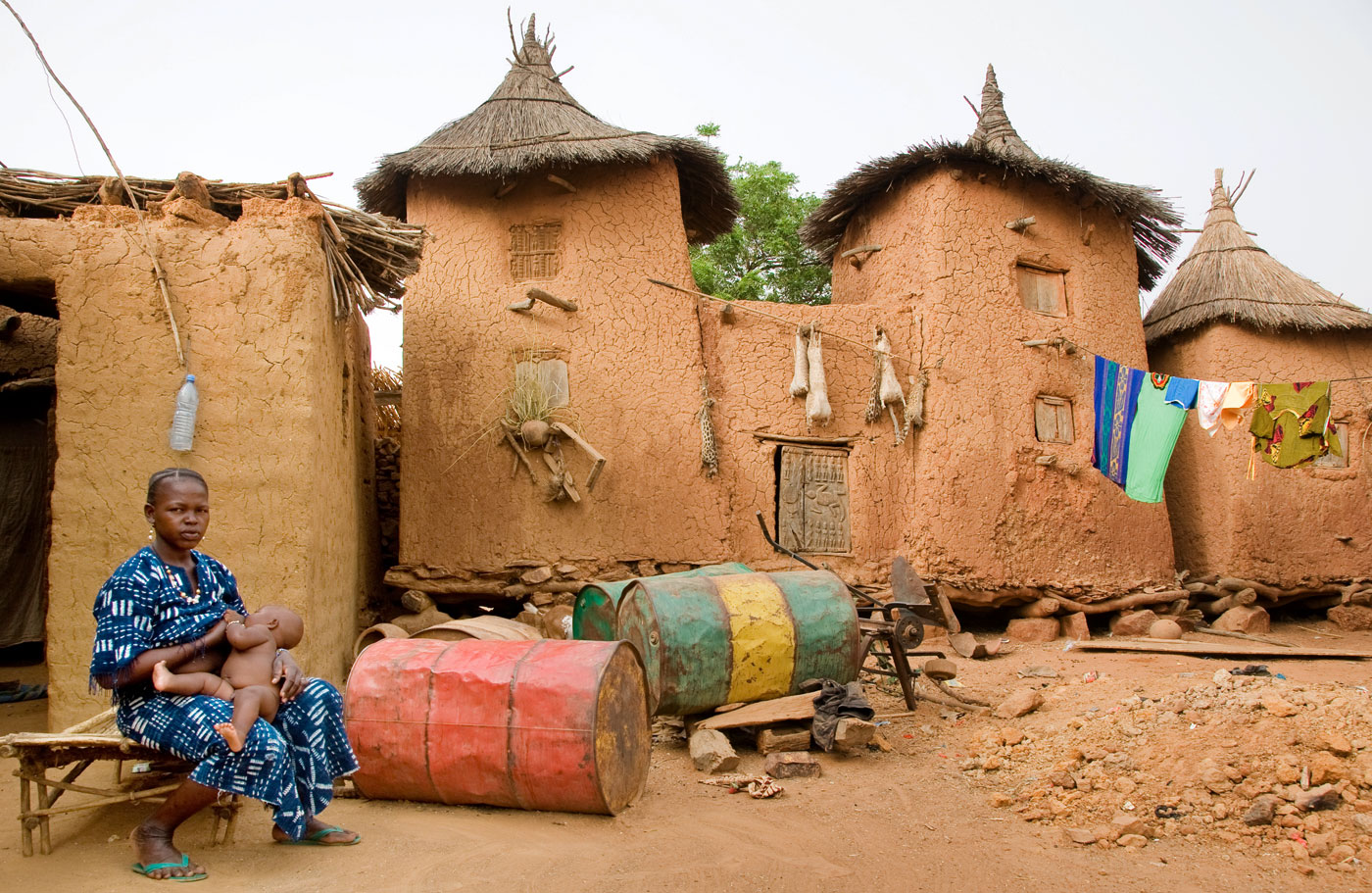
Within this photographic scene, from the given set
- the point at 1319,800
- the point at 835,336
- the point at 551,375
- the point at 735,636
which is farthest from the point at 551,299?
the point at 1319,800

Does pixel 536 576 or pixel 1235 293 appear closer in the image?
pixel 536 576

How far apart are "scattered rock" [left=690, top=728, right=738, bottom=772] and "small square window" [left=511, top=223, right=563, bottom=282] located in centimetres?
518

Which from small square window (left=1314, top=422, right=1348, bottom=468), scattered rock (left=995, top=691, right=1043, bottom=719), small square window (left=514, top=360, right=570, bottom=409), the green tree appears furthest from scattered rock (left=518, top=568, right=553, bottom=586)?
the green tree

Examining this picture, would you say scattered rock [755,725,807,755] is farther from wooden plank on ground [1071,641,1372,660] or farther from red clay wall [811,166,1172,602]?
wooden plank on ground [1071,641,1372,660]

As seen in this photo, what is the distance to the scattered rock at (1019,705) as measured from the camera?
6172mm

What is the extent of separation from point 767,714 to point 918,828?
1.33 metres

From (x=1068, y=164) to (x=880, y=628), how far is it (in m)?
6.16

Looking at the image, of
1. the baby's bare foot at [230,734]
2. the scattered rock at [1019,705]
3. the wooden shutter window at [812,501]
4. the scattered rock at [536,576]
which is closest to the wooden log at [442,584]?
the scattered rock at [536,576]

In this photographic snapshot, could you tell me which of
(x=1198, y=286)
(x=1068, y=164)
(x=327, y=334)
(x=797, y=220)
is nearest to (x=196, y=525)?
(x=327, y=334)

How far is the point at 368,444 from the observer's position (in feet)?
29.2

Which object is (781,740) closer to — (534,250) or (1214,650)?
(1214,650)

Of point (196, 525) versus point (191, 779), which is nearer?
point (191, 779)

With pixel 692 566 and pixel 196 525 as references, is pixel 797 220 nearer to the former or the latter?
pixel 692 566

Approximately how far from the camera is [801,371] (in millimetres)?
9352
